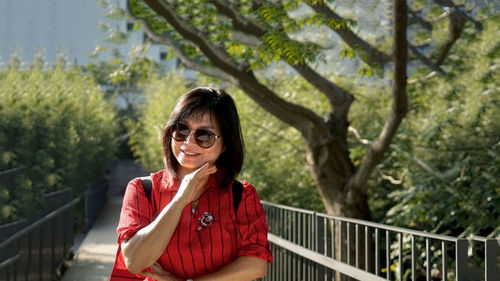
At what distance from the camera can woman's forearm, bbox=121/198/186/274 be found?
6.27ft

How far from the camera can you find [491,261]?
3363 mm

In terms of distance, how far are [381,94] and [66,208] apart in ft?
19.2

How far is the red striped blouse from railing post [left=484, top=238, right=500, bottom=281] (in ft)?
5.38

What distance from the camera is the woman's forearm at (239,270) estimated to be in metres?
2.06

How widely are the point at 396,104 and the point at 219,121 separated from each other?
5839 mm

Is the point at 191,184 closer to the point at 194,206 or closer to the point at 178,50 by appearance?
the point at 194,206

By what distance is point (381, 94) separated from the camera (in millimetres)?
12328

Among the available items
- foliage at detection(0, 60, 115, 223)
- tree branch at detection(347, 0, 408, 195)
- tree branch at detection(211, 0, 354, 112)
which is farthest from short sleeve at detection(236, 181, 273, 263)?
tree branch at detection(211, 0, 354, 112)

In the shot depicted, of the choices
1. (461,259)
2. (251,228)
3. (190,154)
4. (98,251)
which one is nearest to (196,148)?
(190,154)

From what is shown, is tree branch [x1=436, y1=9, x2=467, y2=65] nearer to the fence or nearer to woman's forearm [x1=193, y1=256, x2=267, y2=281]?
woman's forearm [x1=193, y1=256, x2=267, y2=281]

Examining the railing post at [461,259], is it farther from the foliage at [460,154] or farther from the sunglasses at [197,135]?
the foliage at [460,154]

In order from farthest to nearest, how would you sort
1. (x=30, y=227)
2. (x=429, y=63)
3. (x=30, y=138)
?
(x=429, y=63)
(x=30, y=138)
(x=30, y=227)

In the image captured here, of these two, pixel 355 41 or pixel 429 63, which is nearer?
pixel 429 63

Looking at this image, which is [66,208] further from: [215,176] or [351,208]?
[215,176]
